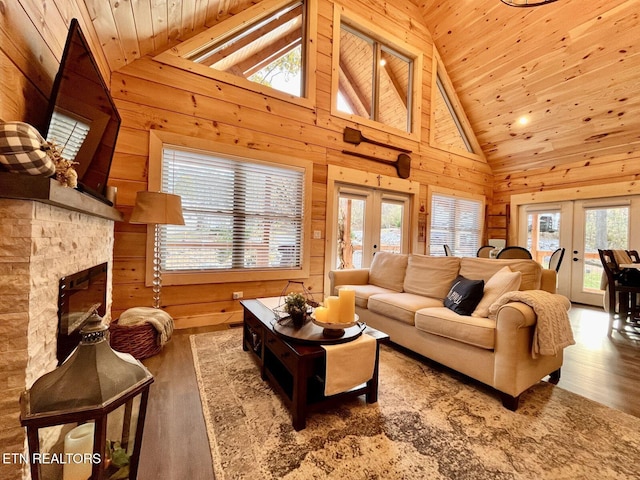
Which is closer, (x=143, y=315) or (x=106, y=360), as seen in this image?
(x=106, y=360)

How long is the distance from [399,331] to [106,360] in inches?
90.1

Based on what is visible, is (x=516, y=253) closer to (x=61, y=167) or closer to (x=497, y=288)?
(x=497, y=288)

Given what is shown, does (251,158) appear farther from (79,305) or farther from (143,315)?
(79,305)

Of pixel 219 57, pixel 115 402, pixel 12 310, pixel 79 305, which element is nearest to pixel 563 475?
pixel 115 402

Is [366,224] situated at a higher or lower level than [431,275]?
higher

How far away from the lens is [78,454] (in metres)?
0.89

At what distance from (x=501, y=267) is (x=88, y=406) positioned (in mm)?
2782

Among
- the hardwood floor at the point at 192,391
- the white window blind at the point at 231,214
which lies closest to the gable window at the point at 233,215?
the white window blind at the point at 231,214

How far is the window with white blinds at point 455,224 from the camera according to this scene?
18.1 feet

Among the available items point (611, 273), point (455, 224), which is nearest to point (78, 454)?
point (611, 273)

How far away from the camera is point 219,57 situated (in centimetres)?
343

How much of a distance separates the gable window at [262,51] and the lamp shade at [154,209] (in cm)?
165

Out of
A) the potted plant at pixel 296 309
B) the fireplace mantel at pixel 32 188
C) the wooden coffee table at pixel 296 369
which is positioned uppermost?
the fireplace mantel at pixel 32 188

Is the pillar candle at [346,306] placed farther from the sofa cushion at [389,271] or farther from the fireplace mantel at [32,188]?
the sofa cushion at [389,271]
